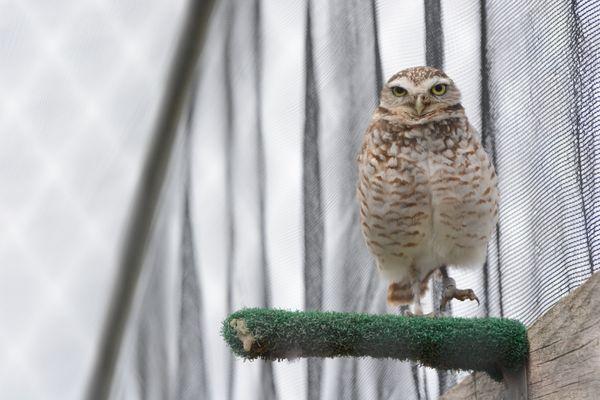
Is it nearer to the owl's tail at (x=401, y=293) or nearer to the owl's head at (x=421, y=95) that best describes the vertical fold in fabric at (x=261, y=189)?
the owl's tail at (x=401, y=293)

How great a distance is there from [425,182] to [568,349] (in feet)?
2.74

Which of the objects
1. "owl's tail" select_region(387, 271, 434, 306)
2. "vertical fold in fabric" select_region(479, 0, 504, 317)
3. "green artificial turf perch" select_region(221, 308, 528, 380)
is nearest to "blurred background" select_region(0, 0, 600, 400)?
"vertical fold in fabric" select_region(479, 0, 504, 317)

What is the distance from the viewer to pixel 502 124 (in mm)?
2551

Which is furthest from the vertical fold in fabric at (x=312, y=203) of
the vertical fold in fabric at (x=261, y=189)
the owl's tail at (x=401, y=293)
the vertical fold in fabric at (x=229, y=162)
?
the vertical fold in fabric at (x=229, y=162)

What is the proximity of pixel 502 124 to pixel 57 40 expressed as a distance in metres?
2.81

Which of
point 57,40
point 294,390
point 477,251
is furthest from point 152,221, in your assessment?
point 477,251

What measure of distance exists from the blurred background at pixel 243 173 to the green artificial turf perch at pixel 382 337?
236 mm

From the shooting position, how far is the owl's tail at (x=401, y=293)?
9.09 feet

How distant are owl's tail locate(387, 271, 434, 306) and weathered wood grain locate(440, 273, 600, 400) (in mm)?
854

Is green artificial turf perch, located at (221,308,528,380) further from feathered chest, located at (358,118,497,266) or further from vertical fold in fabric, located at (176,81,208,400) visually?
vertical fold in fabric, located at (176,81,208,400)

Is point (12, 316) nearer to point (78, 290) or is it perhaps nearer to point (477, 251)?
point (78, 290)

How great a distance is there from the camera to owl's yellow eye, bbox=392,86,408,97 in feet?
8.61

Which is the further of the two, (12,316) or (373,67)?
(12,316)

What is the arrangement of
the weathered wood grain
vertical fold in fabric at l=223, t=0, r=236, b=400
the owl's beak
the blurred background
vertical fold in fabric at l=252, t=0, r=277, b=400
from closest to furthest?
the weathered wood grain, the blurred background, the owl's beak, vertical fold in fabric at l=252, t=0, r=277, b=400, vertical fold in fabric at l=223, t=0, r=236, b=400
